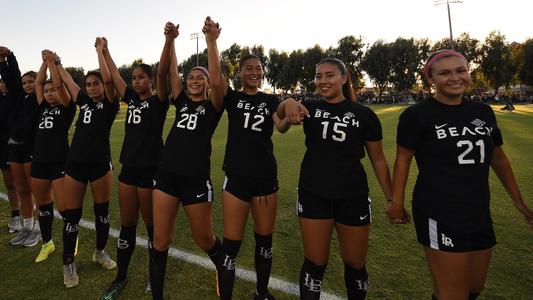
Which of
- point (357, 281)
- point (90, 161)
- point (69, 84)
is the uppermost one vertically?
point (69, 84)

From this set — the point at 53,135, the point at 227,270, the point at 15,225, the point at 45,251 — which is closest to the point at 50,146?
the point at 53,135

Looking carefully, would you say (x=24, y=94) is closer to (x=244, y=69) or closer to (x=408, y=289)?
(x=244, y=69)

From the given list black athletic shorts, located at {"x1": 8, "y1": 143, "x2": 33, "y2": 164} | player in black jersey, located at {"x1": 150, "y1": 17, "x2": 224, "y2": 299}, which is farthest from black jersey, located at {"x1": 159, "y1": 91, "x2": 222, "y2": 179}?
black athletic shorts, located at {"x1": 8, "y1": 143, "x2": 33, "y2": 164}

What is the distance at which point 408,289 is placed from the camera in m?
4.04

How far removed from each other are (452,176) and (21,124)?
5927 millimetres

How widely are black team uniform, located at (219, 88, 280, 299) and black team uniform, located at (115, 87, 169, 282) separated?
3.22 ft

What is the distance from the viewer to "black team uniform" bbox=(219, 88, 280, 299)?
11.9 feet

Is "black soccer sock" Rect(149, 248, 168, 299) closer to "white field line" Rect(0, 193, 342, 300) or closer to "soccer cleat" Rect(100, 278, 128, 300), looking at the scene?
"soccer cleat" Rect(100, 278, 128, 300)

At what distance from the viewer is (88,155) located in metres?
4.41

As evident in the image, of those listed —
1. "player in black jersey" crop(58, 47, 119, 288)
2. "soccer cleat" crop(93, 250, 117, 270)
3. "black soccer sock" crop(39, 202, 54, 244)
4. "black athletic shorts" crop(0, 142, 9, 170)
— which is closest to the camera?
"player in black jersey" crop(58, 47, 119, 288)

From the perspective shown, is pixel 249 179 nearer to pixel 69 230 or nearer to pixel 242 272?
pixel 242 272

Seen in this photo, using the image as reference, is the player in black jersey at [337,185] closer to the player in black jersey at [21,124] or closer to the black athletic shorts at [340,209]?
the black athletic shorts at [340,209]

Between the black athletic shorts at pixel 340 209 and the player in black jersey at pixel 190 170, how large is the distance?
1.15m

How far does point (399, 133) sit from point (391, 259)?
2.55 m
